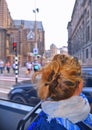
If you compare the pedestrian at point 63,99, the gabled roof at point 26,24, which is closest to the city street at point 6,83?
the pedestrian at point 63,99

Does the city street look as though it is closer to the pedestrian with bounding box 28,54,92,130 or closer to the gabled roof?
the pedestrian with bounding box 28,54,92,130

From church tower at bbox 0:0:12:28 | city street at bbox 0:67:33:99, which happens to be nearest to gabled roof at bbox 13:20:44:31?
church tower at bbox 0:0:12:28

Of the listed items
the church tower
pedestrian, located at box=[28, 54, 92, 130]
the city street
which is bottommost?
the city street

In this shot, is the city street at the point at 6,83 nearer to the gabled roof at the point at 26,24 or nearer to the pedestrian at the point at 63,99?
the pedestrian at the point at 63,99

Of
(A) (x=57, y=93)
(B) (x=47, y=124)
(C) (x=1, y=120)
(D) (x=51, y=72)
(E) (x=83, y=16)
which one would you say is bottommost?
(C) (x=1, y=120)

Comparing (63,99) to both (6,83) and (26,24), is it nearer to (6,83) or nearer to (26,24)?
Result: (6,83)

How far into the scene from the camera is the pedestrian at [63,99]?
1694 mm

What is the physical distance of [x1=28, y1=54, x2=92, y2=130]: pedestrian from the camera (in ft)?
5.56

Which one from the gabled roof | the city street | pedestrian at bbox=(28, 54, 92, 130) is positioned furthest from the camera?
the gabled roof

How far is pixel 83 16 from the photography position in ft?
172

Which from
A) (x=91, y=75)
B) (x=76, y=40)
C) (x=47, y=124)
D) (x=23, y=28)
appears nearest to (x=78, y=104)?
(x=47, y=124)

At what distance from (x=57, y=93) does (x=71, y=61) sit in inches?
7.8

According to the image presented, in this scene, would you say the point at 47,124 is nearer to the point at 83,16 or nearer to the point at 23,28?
the point at 83,16

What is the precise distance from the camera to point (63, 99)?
5.67ft
